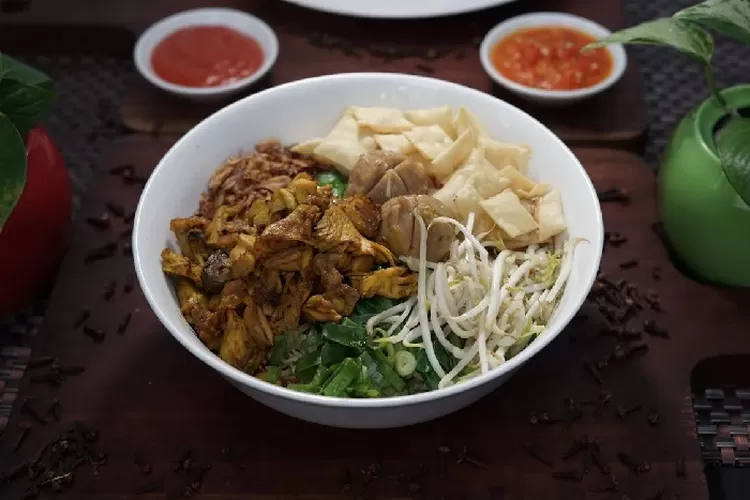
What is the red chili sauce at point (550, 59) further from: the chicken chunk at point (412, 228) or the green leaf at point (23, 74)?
the green leaf at point (23, 74)

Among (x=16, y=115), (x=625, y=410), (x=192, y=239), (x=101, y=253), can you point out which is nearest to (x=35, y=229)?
(x=101, y=253)

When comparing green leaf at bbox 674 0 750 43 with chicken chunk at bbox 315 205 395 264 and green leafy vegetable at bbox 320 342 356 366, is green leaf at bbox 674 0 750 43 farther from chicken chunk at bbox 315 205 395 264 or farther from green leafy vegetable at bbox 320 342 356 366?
green leafy vegetable at bbox 320 342 356 366

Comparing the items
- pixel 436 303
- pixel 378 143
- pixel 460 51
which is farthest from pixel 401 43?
pixel 436 303

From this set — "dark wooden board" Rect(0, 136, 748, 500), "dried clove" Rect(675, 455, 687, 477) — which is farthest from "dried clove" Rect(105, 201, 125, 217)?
"dried clove" Rect(675, 455, 687, 477)

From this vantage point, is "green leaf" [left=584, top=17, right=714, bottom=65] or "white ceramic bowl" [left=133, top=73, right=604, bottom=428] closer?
"white ceramic bowl" [left=133, top=73, right=604, bottom=428]

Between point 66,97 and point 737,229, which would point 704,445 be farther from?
point 66,97

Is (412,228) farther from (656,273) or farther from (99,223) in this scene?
(99,223)
